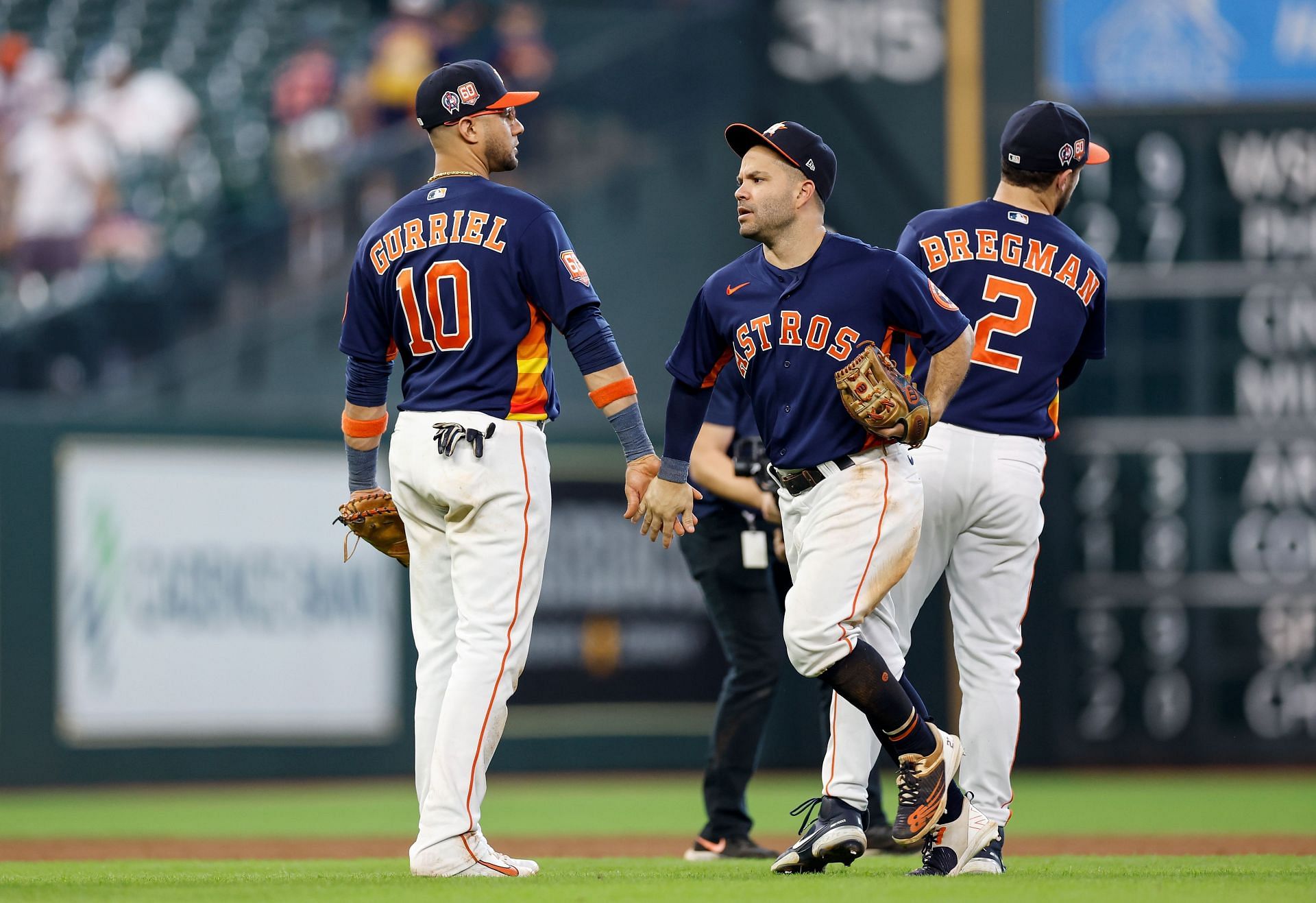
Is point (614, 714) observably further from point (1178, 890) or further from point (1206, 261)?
point (1178, 890)

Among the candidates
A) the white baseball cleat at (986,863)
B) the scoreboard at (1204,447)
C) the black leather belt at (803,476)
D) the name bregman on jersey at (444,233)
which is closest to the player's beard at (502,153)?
the name bregman on jersey at (444,233)

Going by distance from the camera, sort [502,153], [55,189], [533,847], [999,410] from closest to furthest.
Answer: [502,153] < [999,410] < [533,847] < [55,189]

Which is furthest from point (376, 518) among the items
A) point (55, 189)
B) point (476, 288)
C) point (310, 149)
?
point (310, 149)

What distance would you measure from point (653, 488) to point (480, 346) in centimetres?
58

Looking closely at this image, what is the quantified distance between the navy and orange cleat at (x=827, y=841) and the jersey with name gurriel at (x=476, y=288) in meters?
1.28

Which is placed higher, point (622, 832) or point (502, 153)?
point (502, 153)

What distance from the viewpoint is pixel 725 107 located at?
11.8 metres

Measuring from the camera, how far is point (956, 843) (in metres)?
4.72

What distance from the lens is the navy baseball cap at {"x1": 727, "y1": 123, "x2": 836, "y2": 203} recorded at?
4.71 m

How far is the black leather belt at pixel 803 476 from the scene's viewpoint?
4.66m

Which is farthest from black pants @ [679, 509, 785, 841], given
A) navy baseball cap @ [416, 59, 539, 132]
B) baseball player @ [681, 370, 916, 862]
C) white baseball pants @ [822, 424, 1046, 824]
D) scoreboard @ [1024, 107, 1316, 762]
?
scoreboard @ [1024, 107, 1316, 762]

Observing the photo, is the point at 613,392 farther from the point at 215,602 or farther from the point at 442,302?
the point at 215,602

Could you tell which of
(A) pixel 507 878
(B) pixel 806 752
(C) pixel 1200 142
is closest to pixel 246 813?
(B) pixel 806 752

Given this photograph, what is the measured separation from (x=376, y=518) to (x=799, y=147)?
153 centimetres
